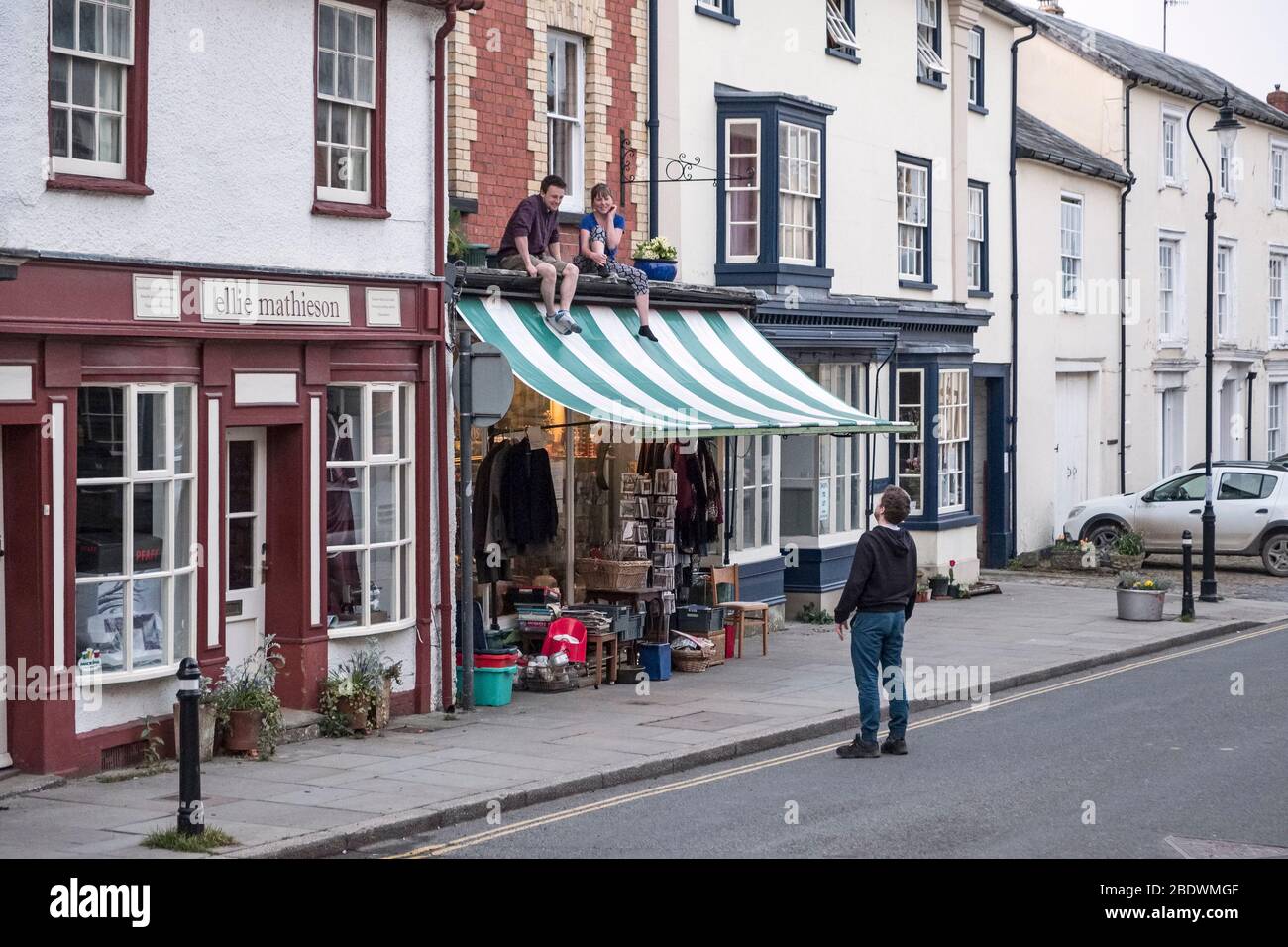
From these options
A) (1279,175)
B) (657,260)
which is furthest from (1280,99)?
(657,260)

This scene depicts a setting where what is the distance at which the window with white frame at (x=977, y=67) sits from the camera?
89.6 feet

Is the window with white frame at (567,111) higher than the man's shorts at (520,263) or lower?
higher

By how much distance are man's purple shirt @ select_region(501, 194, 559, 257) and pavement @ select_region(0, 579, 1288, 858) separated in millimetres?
4025

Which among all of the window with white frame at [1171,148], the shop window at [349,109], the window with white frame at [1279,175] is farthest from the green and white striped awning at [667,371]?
the window with white frame at [1279,175]

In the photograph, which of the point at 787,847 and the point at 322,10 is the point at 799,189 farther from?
the point at 787,847

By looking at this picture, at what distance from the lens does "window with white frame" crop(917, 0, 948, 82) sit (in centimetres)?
2509

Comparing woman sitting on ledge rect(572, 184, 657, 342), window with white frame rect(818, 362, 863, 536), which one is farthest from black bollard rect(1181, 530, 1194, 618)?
woman sitting on ledge rect(572, 184, 657, 342)

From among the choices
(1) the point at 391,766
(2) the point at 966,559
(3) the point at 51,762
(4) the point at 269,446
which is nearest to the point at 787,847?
(1) the point at 391,766

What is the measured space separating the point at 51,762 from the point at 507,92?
8237 millimetres

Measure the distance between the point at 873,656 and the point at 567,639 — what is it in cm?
380

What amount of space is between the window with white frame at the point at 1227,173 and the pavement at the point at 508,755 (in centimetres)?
1959

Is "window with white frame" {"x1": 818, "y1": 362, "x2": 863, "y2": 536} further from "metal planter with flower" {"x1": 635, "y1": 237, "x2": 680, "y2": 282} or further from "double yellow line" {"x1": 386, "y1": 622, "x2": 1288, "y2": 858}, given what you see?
"double yellow line" {"x1": 386, "y1": 622, "x2": 1288, "y2": 858}

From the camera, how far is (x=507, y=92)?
1688 centimetres

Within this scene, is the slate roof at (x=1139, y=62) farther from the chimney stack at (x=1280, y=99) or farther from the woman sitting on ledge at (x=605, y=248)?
the woman sitting on ledge at (x=605, y=248)
